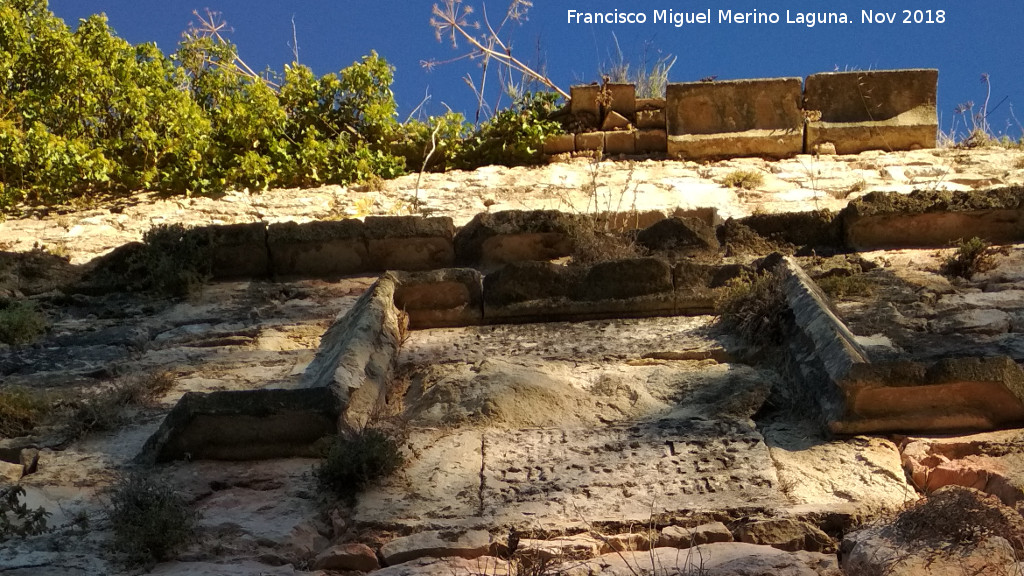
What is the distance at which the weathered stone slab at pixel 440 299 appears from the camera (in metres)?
5.43

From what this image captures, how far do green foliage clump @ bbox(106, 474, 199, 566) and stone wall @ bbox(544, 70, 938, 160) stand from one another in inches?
238

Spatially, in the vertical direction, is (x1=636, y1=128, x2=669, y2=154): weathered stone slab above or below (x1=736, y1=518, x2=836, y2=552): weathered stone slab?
above

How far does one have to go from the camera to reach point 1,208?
25.1 ft

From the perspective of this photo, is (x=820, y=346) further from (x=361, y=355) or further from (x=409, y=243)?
(x=409, y=243)

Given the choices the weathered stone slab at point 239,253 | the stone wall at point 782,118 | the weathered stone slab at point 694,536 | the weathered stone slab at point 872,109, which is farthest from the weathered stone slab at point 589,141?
the weathered stone slab at point 694,536

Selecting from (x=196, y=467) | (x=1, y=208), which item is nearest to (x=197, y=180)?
(x=1, y=208)

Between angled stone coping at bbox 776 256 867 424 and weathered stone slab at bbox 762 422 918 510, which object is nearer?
weathered stone slab at bbox 762 422 918 510

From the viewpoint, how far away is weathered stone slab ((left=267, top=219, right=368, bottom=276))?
6371mm

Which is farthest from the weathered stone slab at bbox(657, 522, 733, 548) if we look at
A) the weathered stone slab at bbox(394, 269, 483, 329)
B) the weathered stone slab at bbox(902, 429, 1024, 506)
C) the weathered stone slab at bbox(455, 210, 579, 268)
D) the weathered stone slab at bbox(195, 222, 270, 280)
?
the weathered stone slab at bbox(195, 222, 270, 280)

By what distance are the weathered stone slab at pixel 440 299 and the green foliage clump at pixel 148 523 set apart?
2185 mm

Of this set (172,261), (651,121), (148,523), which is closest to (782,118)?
(651,121)

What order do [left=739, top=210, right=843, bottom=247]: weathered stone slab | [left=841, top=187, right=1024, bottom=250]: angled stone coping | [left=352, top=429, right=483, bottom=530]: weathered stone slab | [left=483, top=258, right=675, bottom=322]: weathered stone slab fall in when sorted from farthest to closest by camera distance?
[left=739, top=210, right=843, bottom=247]: weathered stone slab
[left=841, top=187, right=1024, bottom=250]: angled stone coping
[left=483, top=258, right=675, bottom=322]: weathered stone slab
[left=352, top=429, right=483, bottom=530]: weathered stone slab

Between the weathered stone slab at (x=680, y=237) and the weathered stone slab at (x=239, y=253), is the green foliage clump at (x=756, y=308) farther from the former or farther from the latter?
the weathered stone slab at (x=239, y=253)

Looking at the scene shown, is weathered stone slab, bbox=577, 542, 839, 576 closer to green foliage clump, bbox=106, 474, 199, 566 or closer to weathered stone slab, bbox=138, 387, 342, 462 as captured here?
green foliage clump, bbox=106, 474, 199, 566
